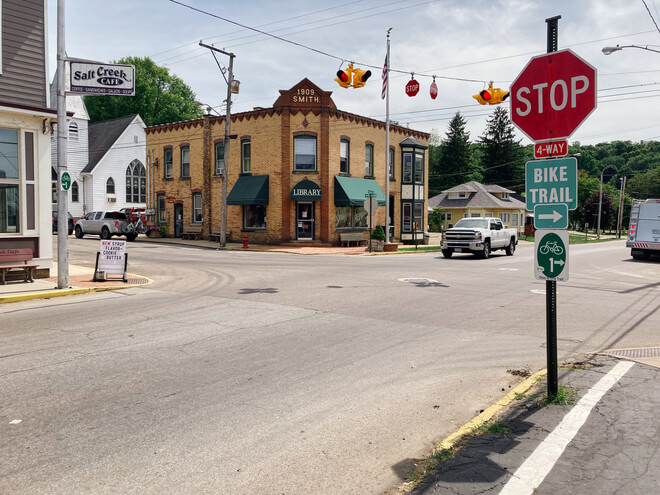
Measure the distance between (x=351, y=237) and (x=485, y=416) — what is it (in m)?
27.1

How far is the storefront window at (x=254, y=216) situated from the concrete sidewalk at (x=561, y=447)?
26.6m

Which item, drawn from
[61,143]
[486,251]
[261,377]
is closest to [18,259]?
[61,143]

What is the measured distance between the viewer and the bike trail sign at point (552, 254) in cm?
491

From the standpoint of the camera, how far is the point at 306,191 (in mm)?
29844

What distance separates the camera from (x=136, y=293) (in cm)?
1286

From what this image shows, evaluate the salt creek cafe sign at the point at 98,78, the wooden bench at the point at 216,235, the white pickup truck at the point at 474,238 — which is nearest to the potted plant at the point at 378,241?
the white pickup truck at the point at 474,238

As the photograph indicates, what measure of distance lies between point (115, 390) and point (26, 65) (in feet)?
41.2

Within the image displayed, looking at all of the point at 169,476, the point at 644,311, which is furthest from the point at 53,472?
the point at 644,311

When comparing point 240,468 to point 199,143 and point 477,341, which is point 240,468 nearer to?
point 477,341

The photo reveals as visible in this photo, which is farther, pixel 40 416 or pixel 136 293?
pixel 136 293

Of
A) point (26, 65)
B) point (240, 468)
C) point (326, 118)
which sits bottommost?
point (240, 468)

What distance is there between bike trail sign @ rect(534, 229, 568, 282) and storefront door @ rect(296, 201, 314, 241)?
25.9 m

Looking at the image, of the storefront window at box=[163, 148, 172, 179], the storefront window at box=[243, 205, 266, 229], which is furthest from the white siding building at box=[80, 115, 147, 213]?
the storefront window at box=[243, 205, 266, 229]

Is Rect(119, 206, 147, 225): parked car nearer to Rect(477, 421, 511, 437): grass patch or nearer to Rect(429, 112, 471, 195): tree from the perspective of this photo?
Rect(477, 421, 511, 437): grass patch
